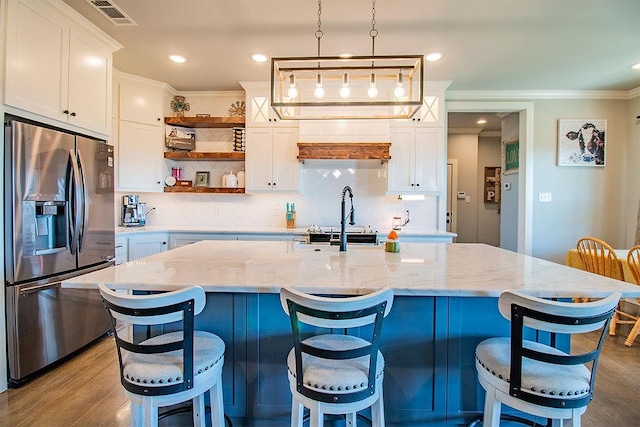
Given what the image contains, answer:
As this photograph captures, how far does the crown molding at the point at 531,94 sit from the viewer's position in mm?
3951

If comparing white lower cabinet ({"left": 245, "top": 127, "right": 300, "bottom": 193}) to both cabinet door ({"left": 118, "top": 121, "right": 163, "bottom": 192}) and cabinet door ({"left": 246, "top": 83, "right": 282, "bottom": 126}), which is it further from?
cabinet door ({"left": 118, "top": 121, "right": 163, "bottom": 192})

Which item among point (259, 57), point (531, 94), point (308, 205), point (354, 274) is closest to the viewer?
point (354, 274)

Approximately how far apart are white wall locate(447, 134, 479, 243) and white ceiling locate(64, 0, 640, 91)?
8.57 ft

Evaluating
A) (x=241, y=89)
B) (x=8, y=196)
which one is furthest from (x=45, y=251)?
(x=241, y=89)

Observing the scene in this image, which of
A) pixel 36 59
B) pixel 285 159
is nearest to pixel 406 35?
pixel 285 159

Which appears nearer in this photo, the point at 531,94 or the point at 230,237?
the point at 230,237

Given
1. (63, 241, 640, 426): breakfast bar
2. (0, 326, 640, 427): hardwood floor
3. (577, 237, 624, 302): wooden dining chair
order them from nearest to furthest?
(63, 241, 640, 426): breakfast bar < (0, 326, 640, 427): hardwood floor < (577, 237, 624, 302): wooden dining chair

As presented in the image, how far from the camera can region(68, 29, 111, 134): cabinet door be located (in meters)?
2.45

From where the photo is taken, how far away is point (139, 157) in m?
3.68

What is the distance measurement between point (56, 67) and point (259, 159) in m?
1.98

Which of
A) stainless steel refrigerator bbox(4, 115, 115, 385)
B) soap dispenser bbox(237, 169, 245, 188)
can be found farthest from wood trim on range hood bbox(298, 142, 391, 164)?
stainless steel refrigerator bbox(4, 115, 115, 385)

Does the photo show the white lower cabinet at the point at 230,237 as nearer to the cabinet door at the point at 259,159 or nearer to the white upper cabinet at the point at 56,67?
the cabinet door at the point at 259,159

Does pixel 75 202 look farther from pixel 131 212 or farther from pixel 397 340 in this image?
pixel 397 340

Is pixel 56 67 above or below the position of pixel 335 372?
above
